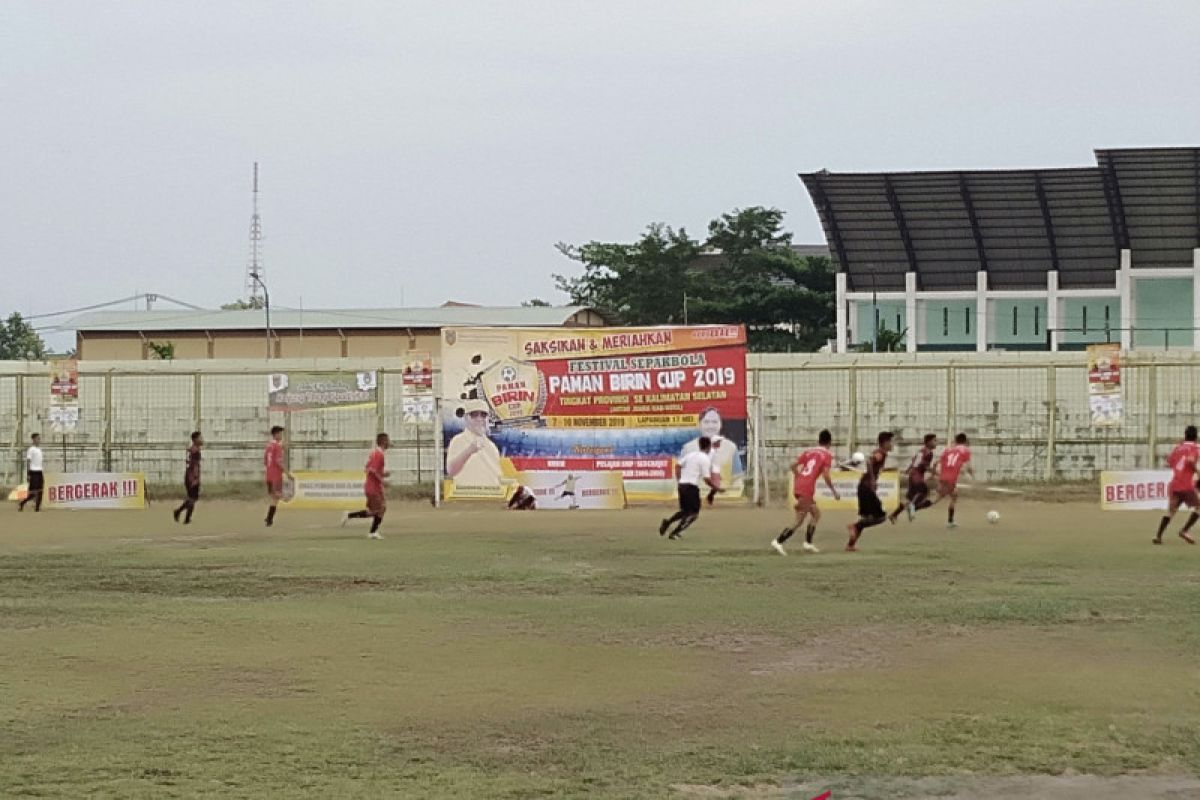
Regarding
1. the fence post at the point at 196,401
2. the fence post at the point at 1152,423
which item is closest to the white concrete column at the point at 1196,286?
the fence post at the point at 1152,423

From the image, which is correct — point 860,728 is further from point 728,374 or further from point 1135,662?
point 728,374

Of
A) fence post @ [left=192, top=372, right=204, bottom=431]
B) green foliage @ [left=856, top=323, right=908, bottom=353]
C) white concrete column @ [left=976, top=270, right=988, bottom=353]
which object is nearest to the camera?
fence post @ [left=192, top=372, right=204, bottom=431]

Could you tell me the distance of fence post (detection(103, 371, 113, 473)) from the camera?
39781mm

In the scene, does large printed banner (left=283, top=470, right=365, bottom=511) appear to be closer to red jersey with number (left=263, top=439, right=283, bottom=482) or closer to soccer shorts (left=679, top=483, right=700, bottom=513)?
red jersey with number (left=263, top=439, right=283, bottom=482)

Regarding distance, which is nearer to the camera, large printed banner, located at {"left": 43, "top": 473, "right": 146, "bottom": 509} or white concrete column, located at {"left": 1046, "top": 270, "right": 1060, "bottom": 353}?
large printed banner, located at {"left": 43, "top": 473, "right": 146, "bottom": 509}

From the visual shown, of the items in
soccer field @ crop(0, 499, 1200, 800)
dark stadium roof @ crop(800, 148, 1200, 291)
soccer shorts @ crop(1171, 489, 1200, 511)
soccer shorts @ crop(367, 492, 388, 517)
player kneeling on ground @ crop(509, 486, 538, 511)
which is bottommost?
soccer field @ crop(0, 499, 1200, 800)

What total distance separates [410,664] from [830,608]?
5.18 meters

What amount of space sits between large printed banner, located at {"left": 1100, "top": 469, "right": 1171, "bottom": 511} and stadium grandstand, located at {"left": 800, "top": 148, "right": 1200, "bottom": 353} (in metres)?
24.0

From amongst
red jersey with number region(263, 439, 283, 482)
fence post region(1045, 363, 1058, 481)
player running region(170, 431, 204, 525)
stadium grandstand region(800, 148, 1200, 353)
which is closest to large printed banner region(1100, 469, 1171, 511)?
fence post region(1045, 363, 1058, 481)

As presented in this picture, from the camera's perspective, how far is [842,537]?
2623 cm

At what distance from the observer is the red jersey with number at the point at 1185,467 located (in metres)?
24.0

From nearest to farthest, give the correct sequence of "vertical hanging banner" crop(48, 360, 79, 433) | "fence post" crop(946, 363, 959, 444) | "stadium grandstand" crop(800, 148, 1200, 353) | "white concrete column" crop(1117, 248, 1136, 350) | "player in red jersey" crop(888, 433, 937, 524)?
"player in red jersey" crop(888, 433, 937, 524)
"fence post" crop(946, 363, 959, 444)
"vertical hanging banner" crop(48, 360, 79, 433)
"stadium grandstand" crop(800, 148, 1200, 353)
"white concrete column" crop(1117, 248, 1136, 350)

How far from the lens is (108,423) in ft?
131

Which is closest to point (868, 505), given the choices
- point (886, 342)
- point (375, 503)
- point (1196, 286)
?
point (375, 503)
